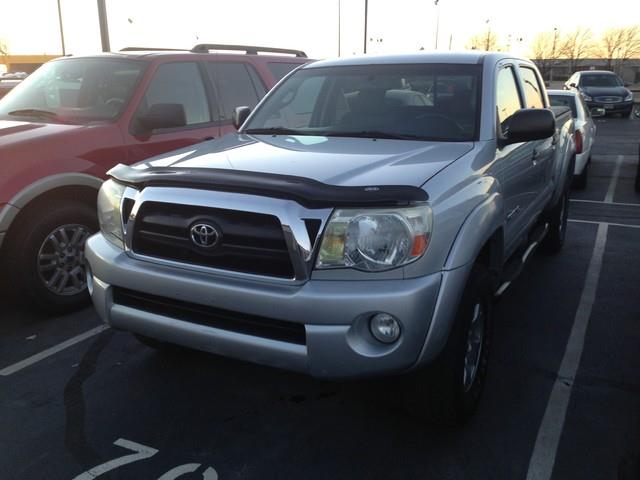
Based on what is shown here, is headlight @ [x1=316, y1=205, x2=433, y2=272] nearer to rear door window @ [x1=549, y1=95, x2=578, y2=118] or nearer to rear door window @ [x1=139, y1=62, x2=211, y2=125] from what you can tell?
rear door window @ [x1=139, y1=62, x2=211, y2=125]

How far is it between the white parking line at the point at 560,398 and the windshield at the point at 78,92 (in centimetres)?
383

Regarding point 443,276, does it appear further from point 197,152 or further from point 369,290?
point 197,152

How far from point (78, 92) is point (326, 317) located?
3.81m

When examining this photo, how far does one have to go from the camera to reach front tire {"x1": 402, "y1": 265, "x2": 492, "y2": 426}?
2.74 m

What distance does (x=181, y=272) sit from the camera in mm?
2771

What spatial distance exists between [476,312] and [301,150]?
1245 mm

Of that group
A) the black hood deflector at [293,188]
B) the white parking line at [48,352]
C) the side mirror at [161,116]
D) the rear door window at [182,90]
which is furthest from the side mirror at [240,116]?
the white parking line at [48,352]

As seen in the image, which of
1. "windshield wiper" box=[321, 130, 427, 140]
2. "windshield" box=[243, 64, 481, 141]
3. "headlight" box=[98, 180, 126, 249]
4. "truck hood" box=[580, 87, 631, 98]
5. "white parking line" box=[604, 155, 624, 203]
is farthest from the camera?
"truck hood" box=[580, 87, 631, 98]

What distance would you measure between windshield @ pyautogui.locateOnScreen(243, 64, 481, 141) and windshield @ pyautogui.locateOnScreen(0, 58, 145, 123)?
1498mm

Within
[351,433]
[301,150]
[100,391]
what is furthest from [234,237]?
[100,391]

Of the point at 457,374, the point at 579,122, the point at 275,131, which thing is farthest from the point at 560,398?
the point at 579,122

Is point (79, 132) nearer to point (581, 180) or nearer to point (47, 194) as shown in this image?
point (47, 194)

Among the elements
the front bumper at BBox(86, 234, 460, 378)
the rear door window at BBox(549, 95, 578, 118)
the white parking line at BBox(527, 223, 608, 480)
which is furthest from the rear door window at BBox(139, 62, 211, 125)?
the rear door window at BBox(549, 95, 578, 118)

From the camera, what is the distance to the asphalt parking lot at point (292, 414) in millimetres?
2783
